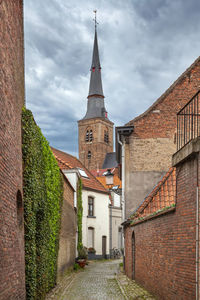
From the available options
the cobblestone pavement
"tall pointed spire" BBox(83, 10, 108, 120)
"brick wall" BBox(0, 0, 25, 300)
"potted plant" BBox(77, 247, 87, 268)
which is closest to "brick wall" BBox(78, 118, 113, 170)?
"tall pointed spire" BBox(83, 10, 108, 120)

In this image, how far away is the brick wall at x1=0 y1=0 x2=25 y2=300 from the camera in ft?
20.7

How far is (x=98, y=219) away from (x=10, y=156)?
81.7ft

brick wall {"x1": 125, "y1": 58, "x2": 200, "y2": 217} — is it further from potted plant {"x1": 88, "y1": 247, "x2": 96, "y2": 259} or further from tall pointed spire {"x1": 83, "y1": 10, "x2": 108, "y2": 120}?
tall pointed spire {"x1": 83, "y1": 10, "x2": 108, "y2": 120}

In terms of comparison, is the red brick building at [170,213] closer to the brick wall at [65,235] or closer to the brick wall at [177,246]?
the brick wall at [177,246]

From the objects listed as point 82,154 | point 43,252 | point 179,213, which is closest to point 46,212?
point 43,252

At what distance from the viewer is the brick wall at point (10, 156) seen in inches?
249

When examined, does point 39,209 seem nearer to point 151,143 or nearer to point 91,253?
point 151,143

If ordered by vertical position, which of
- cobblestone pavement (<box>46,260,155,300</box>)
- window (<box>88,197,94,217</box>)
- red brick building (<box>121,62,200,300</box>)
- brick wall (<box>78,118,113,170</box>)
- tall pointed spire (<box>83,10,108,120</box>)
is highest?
tall pointed spire (<box>83,10,108,120</box>)

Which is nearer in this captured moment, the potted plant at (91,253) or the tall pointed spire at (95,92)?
the potted plant at (91,253)

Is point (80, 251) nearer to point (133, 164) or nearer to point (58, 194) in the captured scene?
point (133, 164)

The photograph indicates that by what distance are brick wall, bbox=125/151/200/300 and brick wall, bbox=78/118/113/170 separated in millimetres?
73158

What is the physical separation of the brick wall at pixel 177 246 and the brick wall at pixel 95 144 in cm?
7316

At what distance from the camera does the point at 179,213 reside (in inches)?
317

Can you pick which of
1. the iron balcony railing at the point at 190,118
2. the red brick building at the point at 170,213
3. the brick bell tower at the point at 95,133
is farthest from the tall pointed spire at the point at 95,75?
the iron balcony railing at the point at 190,118
